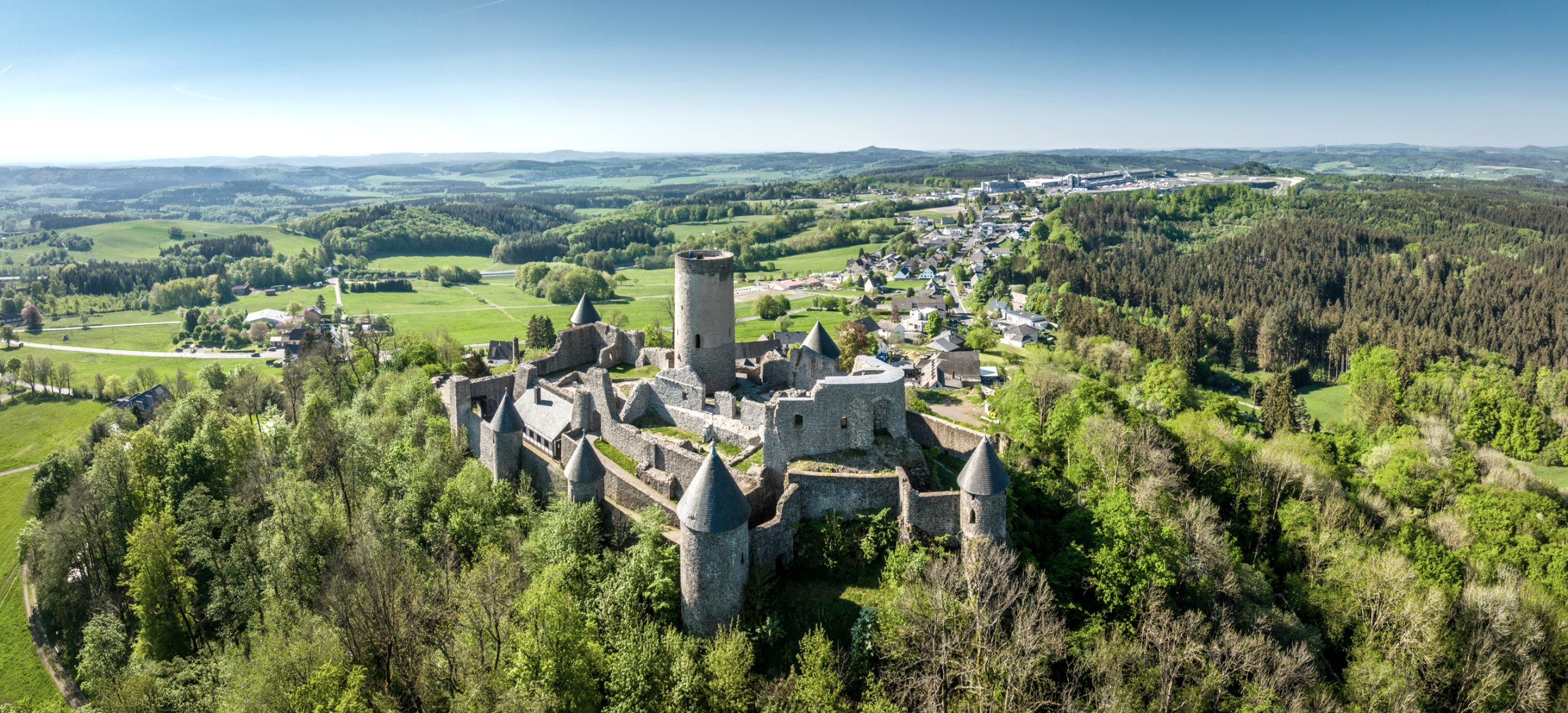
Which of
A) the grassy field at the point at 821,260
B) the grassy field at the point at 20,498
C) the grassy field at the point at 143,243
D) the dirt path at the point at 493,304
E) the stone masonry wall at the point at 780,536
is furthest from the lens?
the grassy field at the point at 143,243

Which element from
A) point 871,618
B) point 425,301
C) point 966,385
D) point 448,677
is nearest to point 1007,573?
point 871,618

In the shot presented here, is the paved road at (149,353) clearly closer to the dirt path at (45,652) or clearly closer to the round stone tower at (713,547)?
the dirt path at (45,652)

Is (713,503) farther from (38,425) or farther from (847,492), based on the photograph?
(38,425)

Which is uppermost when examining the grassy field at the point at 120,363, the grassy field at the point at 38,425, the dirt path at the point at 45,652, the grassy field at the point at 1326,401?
the grassy field at the point at 120,363

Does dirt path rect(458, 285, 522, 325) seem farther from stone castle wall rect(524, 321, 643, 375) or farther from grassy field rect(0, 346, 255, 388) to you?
stone castle wall rect(524, 321, 643, 375)

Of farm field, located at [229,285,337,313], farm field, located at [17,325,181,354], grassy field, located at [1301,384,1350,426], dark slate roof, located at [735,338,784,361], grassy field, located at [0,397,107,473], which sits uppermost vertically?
dark slate roof, located at [735,338,784,361]

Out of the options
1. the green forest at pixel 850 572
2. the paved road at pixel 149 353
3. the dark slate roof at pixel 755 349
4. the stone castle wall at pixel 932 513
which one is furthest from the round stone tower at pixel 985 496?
the paved road at pixel 149 353

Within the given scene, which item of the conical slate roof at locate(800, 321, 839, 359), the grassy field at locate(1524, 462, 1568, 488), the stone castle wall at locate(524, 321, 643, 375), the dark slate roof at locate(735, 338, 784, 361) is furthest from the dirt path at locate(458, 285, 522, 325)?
the grassy field at locate(1524, 462, 1568, 488)
